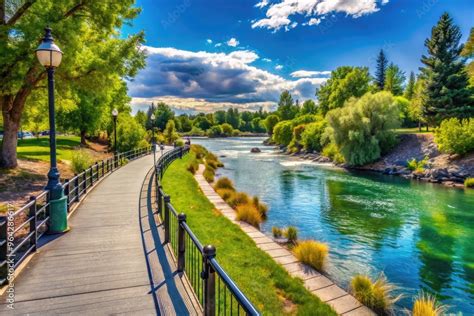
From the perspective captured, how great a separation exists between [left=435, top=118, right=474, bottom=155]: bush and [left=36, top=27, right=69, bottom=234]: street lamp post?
1170 inches

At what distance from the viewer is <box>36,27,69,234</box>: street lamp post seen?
6582 mm

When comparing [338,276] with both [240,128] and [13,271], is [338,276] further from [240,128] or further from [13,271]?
[240,128]

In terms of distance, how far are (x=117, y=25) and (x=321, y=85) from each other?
59.2 m

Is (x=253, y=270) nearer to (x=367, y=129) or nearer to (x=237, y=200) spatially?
(x=237, y=200)

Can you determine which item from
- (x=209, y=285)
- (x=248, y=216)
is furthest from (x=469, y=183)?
(x=209, y=285)

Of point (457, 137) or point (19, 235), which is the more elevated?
point (457, 137)

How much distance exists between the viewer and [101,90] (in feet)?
52.1

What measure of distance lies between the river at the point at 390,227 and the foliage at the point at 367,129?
924cm

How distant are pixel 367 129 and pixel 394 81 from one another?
49.7 m

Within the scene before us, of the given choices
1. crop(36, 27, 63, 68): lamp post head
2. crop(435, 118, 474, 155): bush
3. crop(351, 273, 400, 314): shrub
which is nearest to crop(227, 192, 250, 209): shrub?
crop(351, 273, 400, 314): shrub

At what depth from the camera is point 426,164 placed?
27.0 meters

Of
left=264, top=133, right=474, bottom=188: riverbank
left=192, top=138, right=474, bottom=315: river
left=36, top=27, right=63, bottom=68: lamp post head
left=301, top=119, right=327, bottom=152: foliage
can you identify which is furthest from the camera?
left=301, top=119, right=327, bottom=152: foliage

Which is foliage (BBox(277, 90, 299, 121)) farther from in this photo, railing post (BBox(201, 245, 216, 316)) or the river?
railing post (BBox(201, 245, 216, 316))

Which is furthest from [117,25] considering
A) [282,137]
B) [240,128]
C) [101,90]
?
[240,128]
